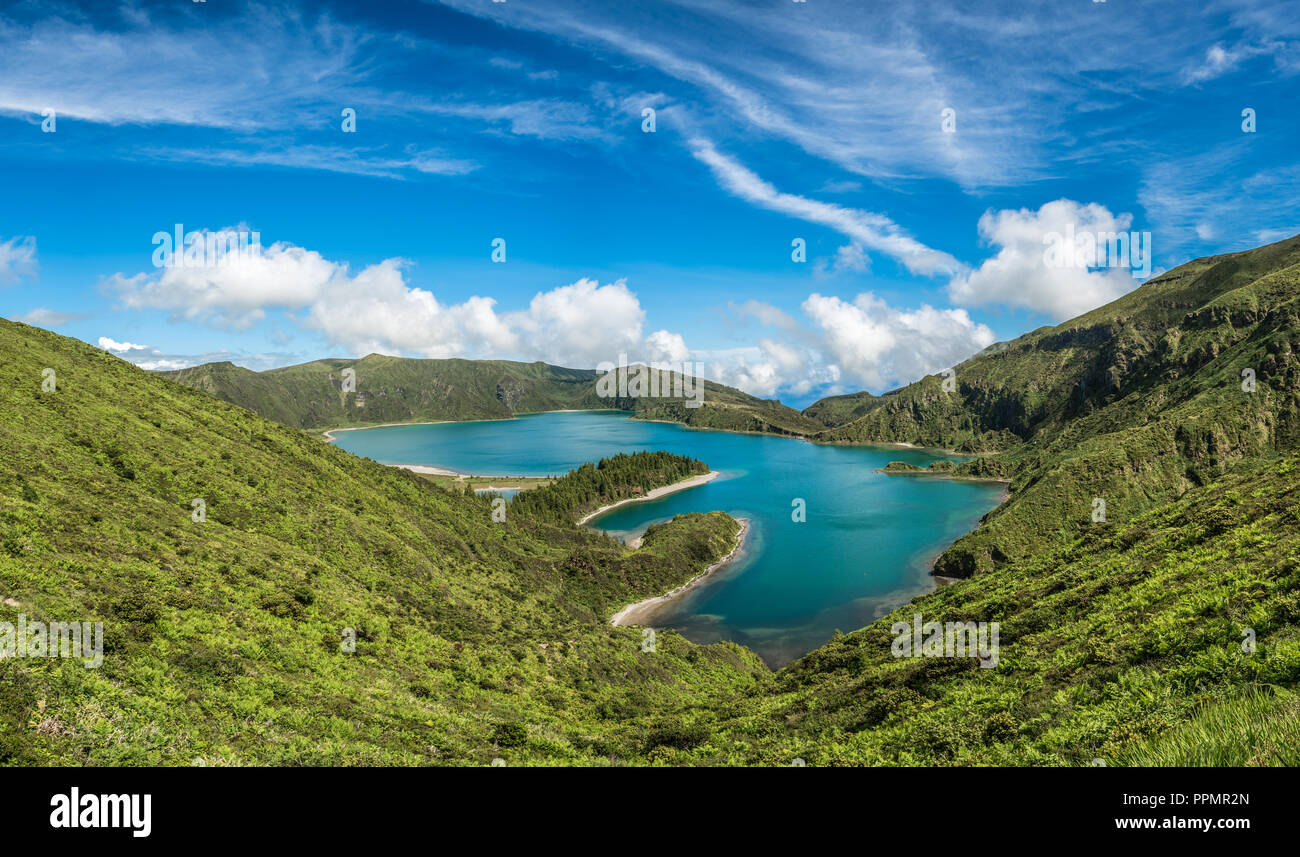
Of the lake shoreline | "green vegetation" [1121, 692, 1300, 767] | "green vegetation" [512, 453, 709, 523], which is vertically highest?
"green vegetation" [1121, 692, 1300, 767]

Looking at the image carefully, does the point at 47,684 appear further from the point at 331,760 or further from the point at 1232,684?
the point at 1232,684

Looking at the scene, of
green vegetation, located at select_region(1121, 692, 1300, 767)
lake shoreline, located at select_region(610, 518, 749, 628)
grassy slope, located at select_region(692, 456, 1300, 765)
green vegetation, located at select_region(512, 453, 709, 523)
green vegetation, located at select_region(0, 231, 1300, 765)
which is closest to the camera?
green vegetation, located at select_region(1121, 692, 1300, 767)

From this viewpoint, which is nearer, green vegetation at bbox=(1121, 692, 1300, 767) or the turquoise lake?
green vegetation at bbox=(1121, 692, 1300, 767)

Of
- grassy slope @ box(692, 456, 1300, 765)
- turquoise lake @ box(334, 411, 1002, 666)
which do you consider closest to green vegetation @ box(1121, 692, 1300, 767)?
grassy slope @ box(692, 456, 1300, 765)

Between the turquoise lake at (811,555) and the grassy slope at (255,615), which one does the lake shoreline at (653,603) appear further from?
the grassy slope at (255,615)

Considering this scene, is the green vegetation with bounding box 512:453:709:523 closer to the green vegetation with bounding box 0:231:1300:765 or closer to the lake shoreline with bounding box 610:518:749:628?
the lake shoreline with bounding box 610:518:749:628

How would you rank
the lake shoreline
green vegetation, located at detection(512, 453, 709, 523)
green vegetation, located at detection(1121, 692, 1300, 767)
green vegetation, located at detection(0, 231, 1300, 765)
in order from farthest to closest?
green vegetation, located at detection(512, 453, 709, 523) < the lake shoreline < green vegetation, located at detection(0, 231, 1300, 765) < green vegetation, located at detection(1121, 692, 1300, 767)

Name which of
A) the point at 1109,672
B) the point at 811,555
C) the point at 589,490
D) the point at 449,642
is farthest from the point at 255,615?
the point at 589,490
